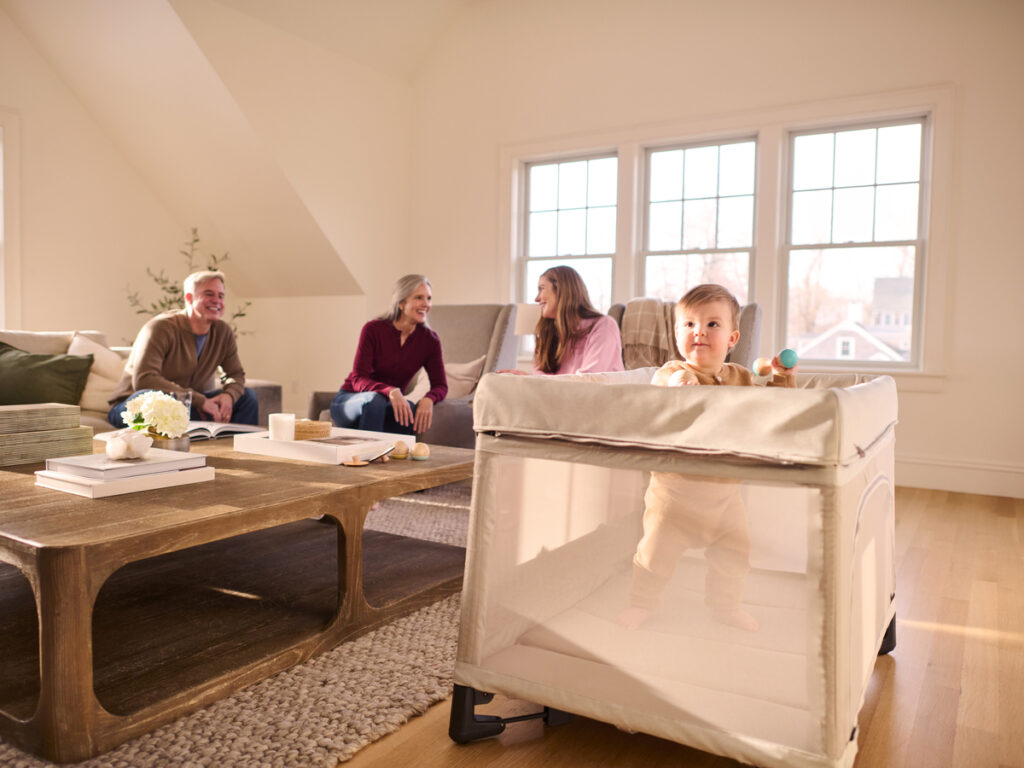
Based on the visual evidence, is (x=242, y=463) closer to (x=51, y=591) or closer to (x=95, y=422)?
(x=51, y=591)

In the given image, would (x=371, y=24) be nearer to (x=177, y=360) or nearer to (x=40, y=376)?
(x=177, y=360)

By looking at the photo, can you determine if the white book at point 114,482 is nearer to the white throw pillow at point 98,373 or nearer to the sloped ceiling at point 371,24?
the white throw pillow at point 98,373

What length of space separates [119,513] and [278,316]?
4921 mm

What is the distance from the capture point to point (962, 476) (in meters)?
4.16

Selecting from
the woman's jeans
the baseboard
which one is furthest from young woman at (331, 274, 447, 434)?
the baseboard

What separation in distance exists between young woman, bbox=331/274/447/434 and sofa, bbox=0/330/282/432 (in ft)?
2.12

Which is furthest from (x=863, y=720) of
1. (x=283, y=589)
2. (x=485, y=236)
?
(x=485, y=236)

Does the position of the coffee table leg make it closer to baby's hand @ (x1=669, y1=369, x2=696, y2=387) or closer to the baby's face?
baby's hand @ (x1=669, y1=369, x2=696, y2=387)

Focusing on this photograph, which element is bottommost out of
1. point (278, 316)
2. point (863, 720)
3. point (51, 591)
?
point (863, 720)

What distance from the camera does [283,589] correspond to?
6.50 feet

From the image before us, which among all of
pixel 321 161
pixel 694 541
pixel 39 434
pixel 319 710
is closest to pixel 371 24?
pixel 321 161

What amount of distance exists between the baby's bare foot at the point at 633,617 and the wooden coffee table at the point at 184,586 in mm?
732

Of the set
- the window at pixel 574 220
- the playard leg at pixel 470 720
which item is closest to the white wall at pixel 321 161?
the window at pixel 574 220

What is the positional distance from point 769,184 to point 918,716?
12.2 ft
